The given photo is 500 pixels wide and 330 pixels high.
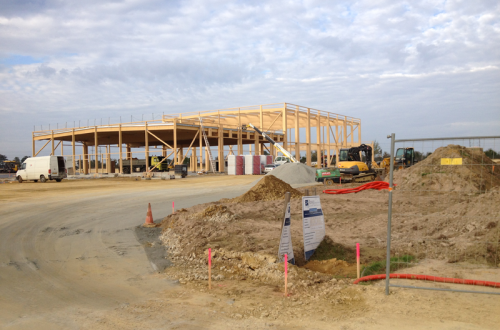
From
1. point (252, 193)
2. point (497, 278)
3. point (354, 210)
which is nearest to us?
point (497, 278)

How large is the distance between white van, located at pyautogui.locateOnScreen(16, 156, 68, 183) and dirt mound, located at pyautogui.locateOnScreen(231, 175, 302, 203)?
2573cm

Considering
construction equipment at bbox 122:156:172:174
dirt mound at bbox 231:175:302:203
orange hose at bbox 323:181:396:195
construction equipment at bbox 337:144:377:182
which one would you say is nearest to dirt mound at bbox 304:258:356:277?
dirt mound at bbox 231:175:302:203

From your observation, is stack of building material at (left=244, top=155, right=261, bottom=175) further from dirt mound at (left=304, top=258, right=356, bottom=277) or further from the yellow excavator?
dirt mound at (left=304, top=258, right=356, bottom=277)

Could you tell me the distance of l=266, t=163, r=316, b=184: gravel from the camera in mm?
28844

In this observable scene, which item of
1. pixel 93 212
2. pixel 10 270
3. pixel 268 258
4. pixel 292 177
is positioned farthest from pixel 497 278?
pixel 292 177

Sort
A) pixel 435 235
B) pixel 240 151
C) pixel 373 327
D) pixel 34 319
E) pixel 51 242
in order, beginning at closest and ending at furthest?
pixel 373 327 < pixel 34 319 < pixel 435 235 < pixel 51 242 < pixel 240 151

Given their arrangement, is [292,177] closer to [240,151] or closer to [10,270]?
[240,151]

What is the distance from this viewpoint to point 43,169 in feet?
116

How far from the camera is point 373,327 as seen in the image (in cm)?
463

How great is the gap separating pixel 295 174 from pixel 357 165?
518 centimetres

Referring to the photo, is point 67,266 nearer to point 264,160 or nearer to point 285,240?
point 285,240

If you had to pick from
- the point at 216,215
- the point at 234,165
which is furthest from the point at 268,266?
the point at 234,165

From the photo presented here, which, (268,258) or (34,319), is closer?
(34,319)

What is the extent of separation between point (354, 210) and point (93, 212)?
10.7 meters
